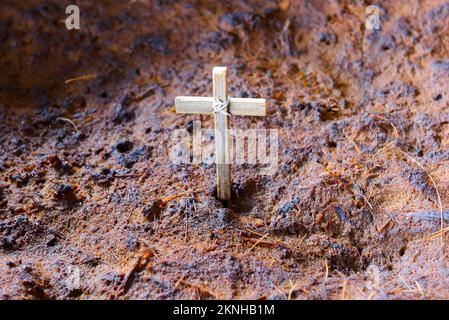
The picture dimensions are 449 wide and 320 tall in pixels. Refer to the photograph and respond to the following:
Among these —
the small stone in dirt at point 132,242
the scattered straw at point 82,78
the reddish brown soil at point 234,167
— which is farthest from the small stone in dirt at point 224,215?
the scattered straw at point 82,78

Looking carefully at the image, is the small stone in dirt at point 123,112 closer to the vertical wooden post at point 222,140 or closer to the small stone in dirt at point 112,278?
the vertical wooden post at point 222,140

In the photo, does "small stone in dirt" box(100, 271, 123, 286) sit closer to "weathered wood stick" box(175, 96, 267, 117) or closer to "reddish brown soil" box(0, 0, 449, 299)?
"reddish brown soil" box(0, 0, 449, 299)

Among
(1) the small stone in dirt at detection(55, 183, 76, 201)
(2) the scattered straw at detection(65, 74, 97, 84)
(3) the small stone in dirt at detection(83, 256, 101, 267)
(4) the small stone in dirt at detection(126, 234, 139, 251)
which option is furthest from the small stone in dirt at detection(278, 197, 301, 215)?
(2) the scattered straw at detection(65, 74, 97, 84)

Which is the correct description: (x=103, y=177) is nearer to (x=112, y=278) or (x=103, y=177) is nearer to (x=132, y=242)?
(x=132, y=242)

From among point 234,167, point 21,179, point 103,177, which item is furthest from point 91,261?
point 234,167
